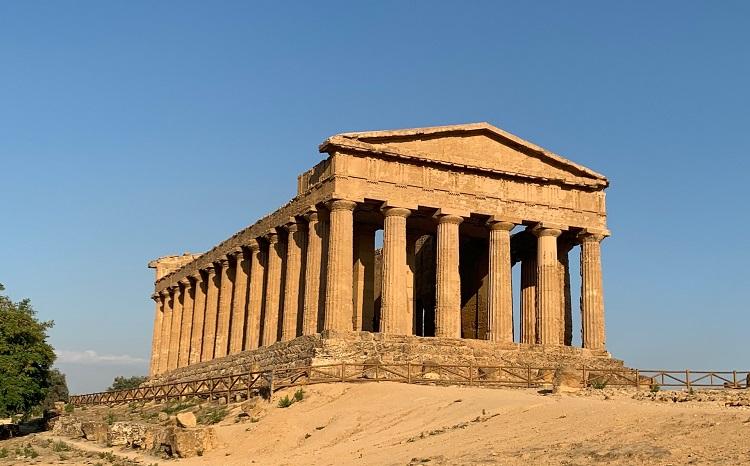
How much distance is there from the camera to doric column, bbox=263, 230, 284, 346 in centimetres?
5109

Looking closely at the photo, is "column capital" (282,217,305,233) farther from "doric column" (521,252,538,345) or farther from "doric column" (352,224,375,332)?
"doric column" (521,252,538,345)

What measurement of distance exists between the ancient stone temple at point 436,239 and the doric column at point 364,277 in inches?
2.5

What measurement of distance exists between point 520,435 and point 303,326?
77.9 ft

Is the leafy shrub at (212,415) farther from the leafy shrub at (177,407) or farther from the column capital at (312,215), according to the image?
the column capital at (312,215)

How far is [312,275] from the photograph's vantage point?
4625 centimetres

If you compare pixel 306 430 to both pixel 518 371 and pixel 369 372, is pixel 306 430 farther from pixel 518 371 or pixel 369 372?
pixel 518 371

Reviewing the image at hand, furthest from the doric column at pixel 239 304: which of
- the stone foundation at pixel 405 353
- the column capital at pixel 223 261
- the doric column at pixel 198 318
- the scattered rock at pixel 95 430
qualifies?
the scattered rock at pixel 95 430

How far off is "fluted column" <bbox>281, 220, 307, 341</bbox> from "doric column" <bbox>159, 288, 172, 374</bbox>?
83.8 ft

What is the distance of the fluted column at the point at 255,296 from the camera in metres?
53.4

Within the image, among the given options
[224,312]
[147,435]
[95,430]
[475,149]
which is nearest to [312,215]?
[475,149]

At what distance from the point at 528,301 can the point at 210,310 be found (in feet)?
71.3

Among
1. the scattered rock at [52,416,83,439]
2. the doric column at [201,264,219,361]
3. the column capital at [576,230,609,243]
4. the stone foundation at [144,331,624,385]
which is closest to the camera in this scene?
the stone foundation at [144,331,624,385]

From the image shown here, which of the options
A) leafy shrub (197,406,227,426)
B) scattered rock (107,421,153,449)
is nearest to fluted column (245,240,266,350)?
leafy shrub (197,406,227,426)

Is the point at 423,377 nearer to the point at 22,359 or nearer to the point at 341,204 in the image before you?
the point at 341,204
